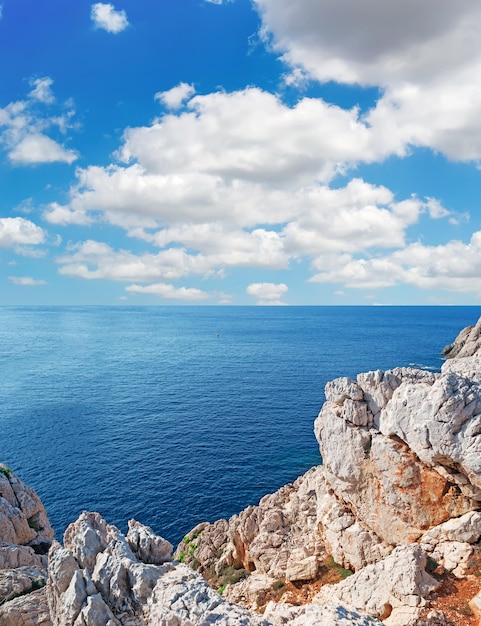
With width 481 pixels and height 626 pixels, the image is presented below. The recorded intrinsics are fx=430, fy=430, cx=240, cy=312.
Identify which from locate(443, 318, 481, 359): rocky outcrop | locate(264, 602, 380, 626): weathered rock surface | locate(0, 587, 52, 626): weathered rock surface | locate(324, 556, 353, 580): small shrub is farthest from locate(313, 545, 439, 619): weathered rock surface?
locate(443, 318, 481, 359): rocky outcrop

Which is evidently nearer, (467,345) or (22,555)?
(22,555)

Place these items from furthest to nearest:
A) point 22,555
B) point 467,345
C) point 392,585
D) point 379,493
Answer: point 467,345 → point 22,555 → point 379,493 → point 392,585

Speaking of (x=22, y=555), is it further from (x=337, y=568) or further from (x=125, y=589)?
(x=337, y=568)

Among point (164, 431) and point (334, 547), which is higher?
point (334, 547)

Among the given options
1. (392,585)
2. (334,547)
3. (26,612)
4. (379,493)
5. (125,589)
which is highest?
(125,589)

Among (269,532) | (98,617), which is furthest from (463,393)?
(98,617)

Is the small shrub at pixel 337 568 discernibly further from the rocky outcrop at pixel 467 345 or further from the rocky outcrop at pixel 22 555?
the rocky outcrop at pixel 467 345

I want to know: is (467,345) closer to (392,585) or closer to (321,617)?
(392,585)

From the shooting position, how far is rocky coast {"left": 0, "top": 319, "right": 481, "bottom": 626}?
2069 centimetres

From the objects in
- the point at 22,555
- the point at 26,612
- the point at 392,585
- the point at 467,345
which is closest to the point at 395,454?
the point at 392,585

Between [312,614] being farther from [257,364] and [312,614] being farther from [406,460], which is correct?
[257,364]

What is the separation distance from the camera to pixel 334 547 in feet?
115

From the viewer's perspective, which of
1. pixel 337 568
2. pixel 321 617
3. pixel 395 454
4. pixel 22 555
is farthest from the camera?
pixel 22 555

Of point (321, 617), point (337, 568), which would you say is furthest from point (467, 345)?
point (321, 617)
